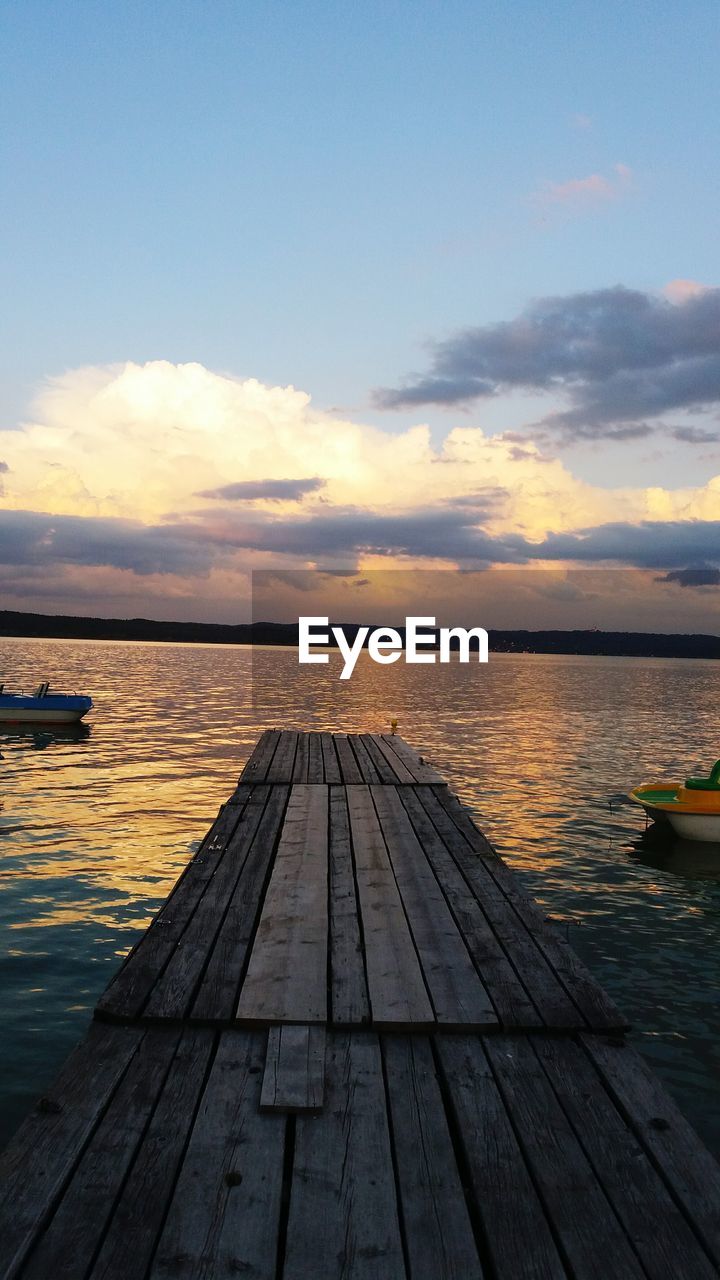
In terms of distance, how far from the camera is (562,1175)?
4312 millimetres

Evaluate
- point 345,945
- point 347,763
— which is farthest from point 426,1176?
point 347,763

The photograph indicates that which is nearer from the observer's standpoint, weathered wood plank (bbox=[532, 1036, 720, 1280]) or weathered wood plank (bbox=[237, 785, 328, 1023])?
weathered wood plank (bbox=[532, 1036, 720, 1280])

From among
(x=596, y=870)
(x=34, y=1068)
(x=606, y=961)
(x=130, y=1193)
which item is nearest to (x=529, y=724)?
(x=596, y=870)

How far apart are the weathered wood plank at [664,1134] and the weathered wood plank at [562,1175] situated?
0.41 m

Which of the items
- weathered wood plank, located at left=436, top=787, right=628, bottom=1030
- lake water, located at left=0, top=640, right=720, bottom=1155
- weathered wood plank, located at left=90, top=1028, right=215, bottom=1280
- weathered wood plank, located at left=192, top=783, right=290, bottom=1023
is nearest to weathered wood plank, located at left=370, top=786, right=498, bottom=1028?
weathered wood plank, located at left=436, top=787, right=628, bottom=1030

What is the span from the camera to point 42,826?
731 inches

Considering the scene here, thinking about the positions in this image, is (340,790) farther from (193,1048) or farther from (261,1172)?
(261,1172)

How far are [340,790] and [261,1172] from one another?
12.4 meters

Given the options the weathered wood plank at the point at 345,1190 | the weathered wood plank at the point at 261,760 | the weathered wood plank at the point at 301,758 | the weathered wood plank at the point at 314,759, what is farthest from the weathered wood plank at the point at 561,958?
the weathered wood plank at the point at 261,760

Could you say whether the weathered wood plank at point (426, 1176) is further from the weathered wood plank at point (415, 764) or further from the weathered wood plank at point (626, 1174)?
the weathered wood plank at point (415, 764)

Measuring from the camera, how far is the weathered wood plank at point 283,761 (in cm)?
1791

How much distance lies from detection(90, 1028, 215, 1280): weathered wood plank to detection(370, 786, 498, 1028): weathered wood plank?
1919mm

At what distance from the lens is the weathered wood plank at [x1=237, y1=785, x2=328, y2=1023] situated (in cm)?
618

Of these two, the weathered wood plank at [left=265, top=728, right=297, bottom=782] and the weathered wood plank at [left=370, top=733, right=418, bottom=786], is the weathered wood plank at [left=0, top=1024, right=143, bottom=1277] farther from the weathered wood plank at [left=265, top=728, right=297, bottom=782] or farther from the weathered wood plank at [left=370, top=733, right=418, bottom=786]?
the weathered wood plank at [left=370, top=733, right=418, bottom=786]
